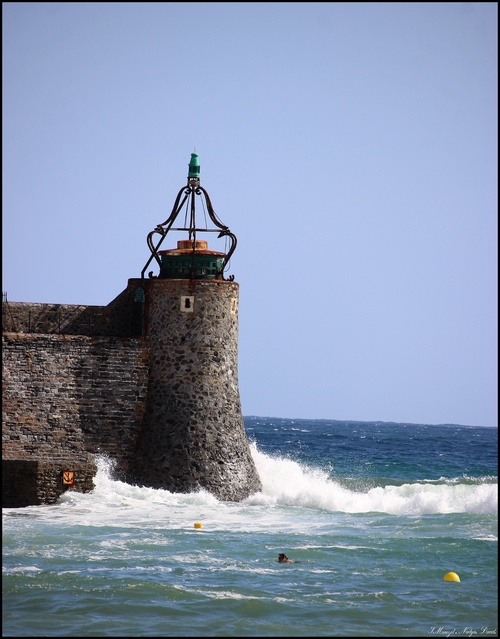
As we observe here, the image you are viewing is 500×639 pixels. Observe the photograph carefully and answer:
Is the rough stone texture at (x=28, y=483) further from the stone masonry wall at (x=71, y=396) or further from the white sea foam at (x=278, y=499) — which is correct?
the stone masonry wall at (x=71, y=396)

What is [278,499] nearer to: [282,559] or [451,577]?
[282,559]

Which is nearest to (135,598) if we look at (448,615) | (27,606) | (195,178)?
(27,606)

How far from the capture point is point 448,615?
1723 centimetres

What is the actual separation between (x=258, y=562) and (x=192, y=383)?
6.84 meters

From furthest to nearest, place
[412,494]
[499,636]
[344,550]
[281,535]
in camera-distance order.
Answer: [412,494] → [281,535] → [344,550] → [499,636]

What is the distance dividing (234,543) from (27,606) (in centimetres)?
585

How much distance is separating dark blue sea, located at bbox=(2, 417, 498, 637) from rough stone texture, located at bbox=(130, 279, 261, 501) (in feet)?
1.72

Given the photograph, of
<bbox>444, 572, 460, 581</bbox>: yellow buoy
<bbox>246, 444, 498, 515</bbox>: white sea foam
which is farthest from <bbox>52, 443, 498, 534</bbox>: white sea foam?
<bbox>444, 572, 460, 581</bbox>: yellow buoy

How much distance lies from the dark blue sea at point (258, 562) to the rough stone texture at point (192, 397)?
52 cm

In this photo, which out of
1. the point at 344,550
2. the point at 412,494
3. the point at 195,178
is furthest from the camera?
the point at 412,494

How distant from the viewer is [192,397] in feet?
86.9

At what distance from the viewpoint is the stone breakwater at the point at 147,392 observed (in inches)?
1019

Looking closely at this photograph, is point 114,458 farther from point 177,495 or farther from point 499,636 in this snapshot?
point 499,636

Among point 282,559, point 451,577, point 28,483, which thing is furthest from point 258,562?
point 28,483
